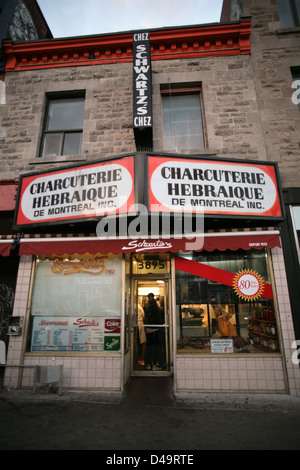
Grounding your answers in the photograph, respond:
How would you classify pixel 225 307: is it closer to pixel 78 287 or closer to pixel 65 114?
pixel 78 287

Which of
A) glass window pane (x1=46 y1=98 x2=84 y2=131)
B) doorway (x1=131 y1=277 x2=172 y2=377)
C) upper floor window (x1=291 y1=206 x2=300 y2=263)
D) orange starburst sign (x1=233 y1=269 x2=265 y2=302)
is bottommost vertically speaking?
doorway (x1=131 y1=277 x2=172 y2=377)

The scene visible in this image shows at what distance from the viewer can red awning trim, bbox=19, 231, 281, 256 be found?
211 inches

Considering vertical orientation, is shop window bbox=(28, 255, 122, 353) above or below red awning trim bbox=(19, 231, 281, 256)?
below

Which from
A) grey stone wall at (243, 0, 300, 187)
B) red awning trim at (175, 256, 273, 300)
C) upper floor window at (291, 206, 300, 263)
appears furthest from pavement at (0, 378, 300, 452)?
grey stone wall at (243, 0, 300, 187)

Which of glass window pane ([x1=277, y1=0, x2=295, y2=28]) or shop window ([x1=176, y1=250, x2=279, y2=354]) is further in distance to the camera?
glass window pane ([x1=277, y1=0, x2=295, y2=28])

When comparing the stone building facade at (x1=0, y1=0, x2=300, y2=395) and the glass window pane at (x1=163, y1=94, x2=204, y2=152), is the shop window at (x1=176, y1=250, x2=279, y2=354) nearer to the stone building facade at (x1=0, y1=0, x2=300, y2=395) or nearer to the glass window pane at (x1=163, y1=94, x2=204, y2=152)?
the stone building facade at (x1=0, y1=0, x2=300, y2=395)

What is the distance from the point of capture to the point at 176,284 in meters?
5.80

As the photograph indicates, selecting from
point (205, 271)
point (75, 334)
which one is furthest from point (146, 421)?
point (205, 271)

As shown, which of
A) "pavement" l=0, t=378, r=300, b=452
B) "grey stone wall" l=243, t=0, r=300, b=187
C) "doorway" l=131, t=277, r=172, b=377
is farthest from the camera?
"doorway" l=131, t=277, r=172, b=377

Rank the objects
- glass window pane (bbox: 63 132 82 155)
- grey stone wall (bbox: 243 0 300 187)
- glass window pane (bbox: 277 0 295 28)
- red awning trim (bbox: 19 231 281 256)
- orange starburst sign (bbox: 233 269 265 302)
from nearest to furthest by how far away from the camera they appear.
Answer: red awning trim (bbox: 19 231 281 256), orange starburst sign (bbox: 233 269 265 302), grey stone wall (bbox: 243 0 300 187), glass window pane (bbox: 63 132 82 155), glass window pane (bbox: 277 0 295 28)

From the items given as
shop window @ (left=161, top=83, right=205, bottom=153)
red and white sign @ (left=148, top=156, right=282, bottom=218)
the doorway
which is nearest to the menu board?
the doorway

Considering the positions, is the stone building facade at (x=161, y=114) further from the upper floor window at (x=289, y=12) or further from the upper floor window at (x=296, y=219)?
the upper floor window at (x=289, y=12)

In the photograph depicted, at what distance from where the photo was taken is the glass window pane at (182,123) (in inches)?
271

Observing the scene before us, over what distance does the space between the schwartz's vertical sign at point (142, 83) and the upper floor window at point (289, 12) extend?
452cm
